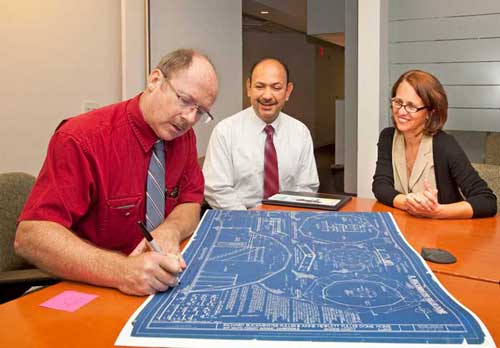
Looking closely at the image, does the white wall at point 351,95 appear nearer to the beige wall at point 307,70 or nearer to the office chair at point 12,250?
the beige wall at point 307,70

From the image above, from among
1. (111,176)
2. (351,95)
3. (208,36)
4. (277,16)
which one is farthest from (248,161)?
(277,16)

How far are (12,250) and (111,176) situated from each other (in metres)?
0.47

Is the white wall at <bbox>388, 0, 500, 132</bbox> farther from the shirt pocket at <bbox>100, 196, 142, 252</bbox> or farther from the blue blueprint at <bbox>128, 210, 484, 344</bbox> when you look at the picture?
the shirt pocket at <bbox>100, 196, 142, 252</bbox>

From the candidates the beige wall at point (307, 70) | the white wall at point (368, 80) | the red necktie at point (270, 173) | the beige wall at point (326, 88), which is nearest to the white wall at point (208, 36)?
the white wall at point (368, 80)

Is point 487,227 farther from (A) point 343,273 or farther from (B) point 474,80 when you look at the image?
(B) point 474,80

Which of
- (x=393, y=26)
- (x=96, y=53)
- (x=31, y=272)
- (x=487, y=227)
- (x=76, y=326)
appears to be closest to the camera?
(x=76, y=326)

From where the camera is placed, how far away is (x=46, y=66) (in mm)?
3020

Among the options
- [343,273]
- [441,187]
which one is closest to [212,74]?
[343,273]

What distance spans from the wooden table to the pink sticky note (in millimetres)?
15

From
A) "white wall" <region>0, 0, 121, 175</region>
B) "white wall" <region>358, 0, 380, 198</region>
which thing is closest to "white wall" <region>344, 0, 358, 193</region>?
"white wall" <region>358, 0, 380, 198</region>

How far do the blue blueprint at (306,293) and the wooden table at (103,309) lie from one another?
53 mm

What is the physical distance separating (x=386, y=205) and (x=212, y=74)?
3.37 feet

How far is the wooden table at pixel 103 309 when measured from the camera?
886 millimetres

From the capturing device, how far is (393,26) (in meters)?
3.67
